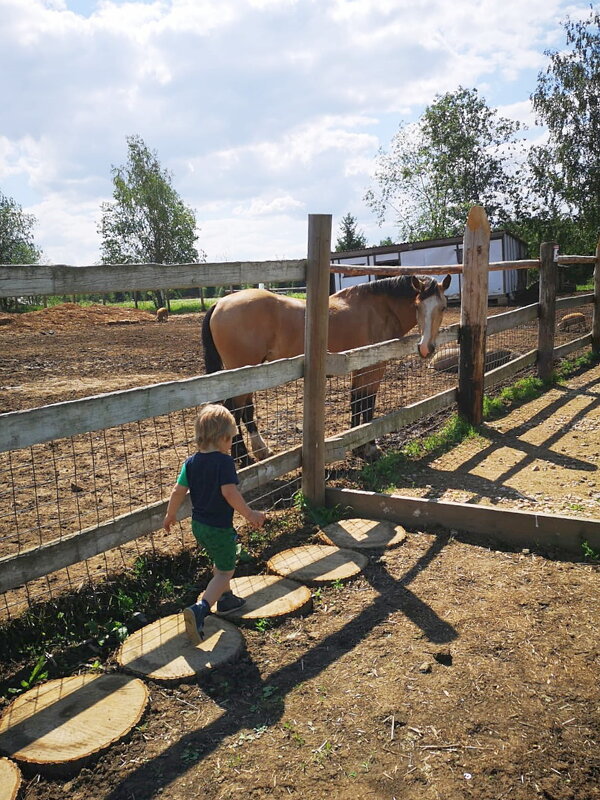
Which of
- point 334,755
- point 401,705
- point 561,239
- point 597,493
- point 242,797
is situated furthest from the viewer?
point 561,239

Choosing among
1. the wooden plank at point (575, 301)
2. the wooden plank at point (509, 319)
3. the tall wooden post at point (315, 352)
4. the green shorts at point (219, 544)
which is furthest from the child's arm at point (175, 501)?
the wooden plank at point (575, 301)

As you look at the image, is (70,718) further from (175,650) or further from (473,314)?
(473,314)

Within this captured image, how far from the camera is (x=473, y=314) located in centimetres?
599

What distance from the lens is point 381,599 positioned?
3.00 metres

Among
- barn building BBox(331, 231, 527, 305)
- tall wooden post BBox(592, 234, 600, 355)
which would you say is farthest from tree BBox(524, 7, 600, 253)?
tall wooden post BBox(592, 234, 600, 355)

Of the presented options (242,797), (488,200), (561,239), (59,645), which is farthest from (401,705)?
(488,200)

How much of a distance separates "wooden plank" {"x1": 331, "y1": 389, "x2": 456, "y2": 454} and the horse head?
1.79 ft

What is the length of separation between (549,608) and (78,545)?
2.33m

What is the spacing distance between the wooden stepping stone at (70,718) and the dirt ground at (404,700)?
2.4 inches

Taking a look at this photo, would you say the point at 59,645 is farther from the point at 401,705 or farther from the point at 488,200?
the point at 488,200

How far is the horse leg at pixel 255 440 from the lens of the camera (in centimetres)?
535

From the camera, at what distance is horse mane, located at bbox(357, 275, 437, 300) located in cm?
572

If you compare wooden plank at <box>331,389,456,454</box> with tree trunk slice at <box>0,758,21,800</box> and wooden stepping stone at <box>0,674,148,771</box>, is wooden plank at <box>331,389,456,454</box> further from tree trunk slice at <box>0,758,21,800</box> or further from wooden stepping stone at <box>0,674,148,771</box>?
tree trunk slice at <box>0,758,21,800</box>

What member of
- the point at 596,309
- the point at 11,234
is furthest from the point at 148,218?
the point at 596,309
